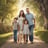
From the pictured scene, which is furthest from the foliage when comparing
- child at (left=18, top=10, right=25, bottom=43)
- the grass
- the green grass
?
the green grass

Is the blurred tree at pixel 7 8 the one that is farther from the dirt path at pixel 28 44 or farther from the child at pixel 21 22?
the dirt path at pixel 28 44

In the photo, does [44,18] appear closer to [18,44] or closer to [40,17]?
[40,17]

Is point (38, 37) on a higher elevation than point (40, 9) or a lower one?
lower

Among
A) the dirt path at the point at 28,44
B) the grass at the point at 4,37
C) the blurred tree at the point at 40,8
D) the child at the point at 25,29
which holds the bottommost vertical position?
the dirt path at the point at 28,44

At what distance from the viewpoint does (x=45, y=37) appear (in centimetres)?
465

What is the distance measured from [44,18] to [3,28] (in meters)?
0.70

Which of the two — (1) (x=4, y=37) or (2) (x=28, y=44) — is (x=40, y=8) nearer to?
(2) (x=28, y=44)

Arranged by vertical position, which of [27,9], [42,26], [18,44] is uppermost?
[27,9]

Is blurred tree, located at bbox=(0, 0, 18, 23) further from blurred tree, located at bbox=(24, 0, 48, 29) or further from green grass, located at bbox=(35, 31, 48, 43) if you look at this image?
green grass, located at bbox=(35, 31, 48, 43)

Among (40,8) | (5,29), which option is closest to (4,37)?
(5,29)

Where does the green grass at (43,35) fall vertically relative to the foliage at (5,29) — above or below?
below

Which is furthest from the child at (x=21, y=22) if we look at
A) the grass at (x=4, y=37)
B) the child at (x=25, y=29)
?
the grass at (x=4, y=37)

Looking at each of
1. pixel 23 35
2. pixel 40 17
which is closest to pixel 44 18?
pixel 40 17

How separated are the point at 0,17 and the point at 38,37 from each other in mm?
706
